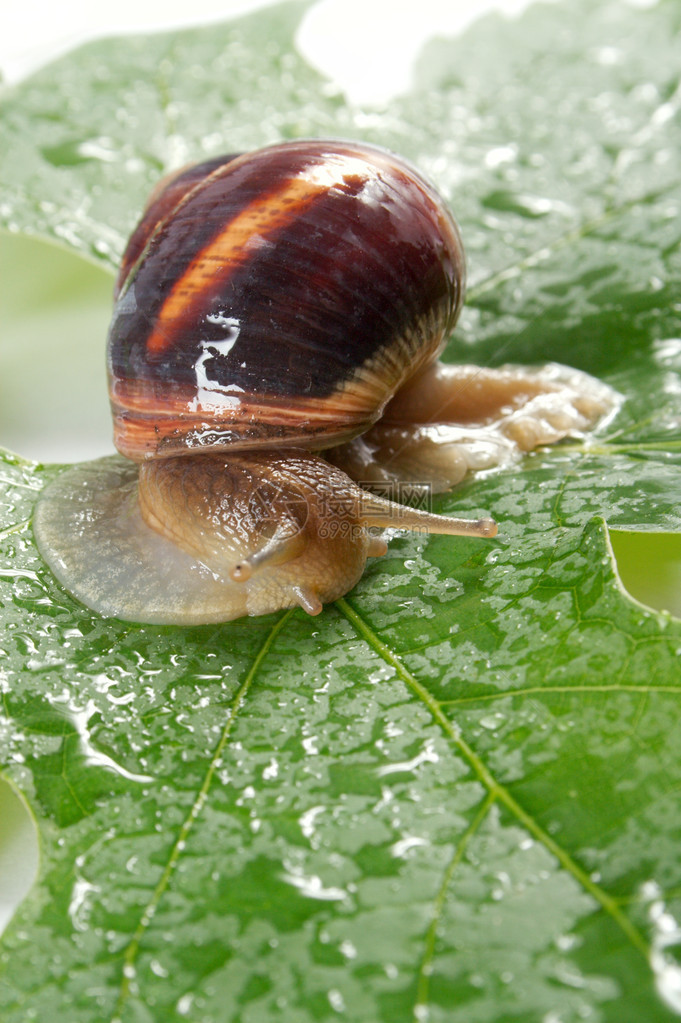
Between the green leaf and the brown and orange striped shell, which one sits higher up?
the brown and orange striped shell

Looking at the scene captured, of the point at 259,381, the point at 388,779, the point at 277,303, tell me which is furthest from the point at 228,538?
the point at 388,779

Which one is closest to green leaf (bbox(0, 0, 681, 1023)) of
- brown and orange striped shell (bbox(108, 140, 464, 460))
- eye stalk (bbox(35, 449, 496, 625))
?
eye stalk (bbox(35, 449, 496, 625))

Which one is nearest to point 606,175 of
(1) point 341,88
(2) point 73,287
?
(1) point 341,88

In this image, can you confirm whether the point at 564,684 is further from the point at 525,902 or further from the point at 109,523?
the point at 109,523

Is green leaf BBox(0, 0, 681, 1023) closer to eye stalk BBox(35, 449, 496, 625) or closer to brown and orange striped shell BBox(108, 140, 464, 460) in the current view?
eye stalk BBox(35, 449, 496, 625)

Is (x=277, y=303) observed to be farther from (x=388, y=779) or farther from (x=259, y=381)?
(x=388, y=779)

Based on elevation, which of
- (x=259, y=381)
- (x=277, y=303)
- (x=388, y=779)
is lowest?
(x=388, y=779)

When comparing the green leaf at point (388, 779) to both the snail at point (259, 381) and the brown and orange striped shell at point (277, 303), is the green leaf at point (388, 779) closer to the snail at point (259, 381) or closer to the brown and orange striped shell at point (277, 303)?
the snail at point (259, 381)

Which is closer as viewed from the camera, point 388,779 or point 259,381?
point 388,779

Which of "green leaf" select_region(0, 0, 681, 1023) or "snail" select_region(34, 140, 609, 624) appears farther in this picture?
"snail" select_region(34, 140, 609, 624)
